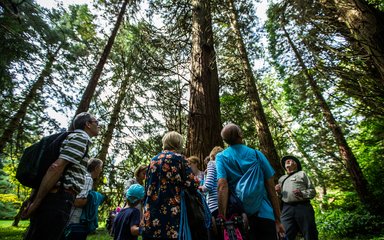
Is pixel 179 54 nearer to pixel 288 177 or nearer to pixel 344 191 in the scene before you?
pixel 288 177

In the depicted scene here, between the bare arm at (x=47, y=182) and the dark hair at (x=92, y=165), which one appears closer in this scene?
the bare arm at (x=47, y=182)

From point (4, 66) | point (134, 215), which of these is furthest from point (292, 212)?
point (4, 66)

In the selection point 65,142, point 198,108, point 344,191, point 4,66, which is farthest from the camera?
point 344,191

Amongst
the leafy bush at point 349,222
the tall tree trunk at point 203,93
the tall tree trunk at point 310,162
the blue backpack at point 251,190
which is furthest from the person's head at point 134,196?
the leafy bush at point 349,222

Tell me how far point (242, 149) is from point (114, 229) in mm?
2010

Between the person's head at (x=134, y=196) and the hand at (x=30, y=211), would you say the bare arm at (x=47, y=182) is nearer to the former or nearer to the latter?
the hand at (x=30, y=211)

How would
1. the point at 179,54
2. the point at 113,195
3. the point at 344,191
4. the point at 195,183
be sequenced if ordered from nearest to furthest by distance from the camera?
1. the point at 195,183
2. the point at 179,54
3. the point at 113,195
4. the point at 344,191

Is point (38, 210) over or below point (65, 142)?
below

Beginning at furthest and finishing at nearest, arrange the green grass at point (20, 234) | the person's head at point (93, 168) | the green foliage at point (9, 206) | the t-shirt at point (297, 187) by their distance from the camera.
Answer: the green foliage at point (9, 206), the green grass at point (20, 234), the t-shirt at point (297, 187), the person's head at point (93, 168)

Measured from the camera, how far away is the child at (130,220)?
2.79 m

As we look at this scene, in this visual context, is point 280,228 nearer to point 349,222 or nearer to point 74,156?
point 74,156

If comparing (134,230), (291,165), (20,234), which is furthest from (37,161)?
(20,234)

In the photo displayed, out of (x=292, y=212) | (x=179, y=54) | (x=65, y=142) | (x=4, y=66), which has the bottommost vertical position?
(x=292, y=212)

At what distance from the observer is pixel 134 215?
9.49ft
